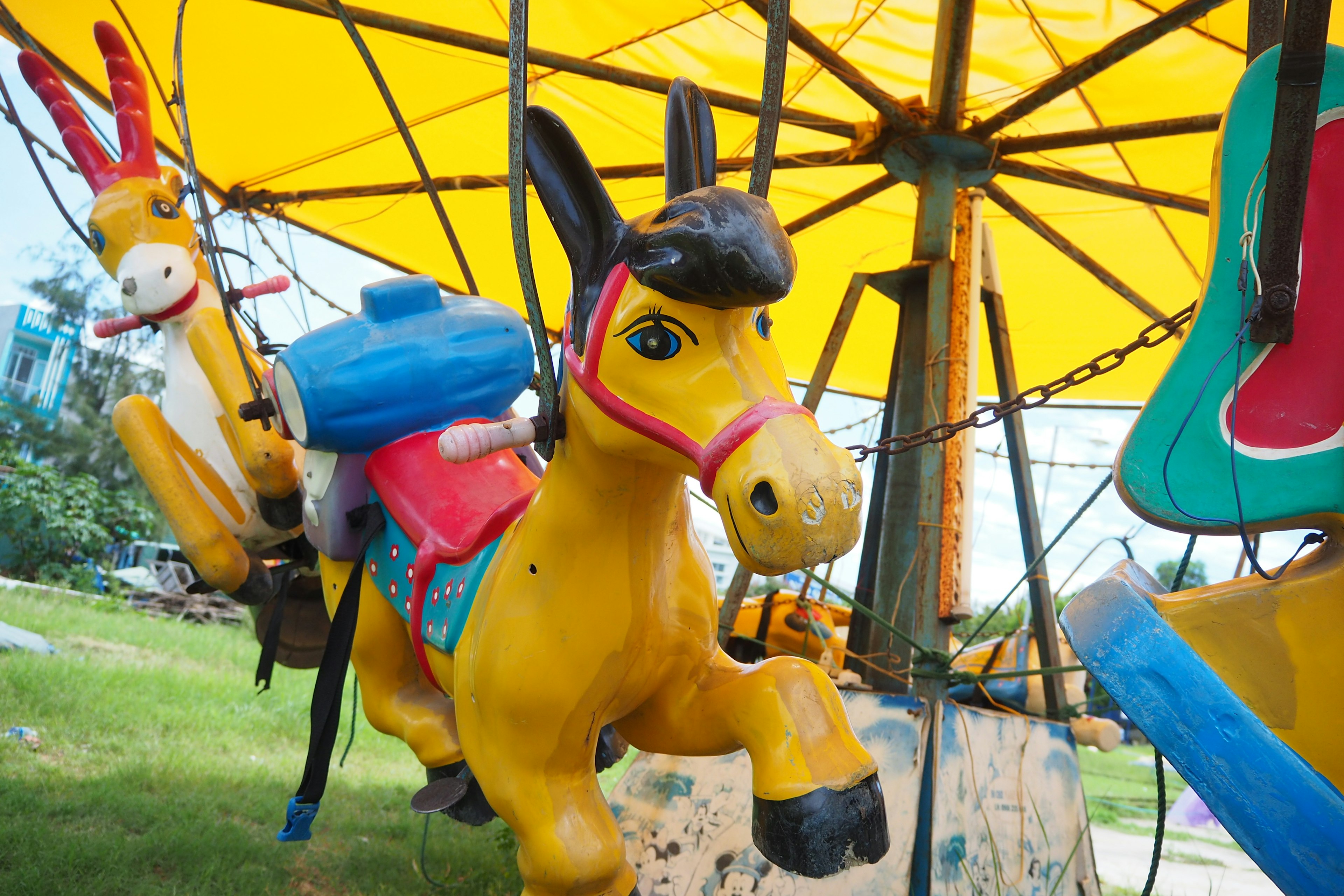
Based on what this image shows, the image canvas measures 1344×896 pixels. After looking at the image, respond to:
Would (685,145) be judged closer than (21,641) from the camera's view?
Yes

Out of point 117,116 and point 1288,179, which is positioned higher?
point 117,116

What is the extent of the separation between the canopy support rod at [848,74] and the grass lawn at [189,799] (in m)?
2.52

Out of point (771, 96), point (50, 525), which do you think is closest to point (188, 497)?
point (771, 96)

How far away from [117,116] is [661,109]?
190 centimetres

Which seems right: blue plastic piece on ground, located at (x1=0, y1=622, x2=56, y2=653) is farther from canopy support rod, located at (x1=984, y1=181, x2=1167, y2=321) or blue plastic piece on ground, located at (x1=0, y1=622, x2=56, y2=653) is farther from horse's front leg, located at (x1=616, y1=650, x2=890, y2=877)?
canopy support rod, located at (x1=984, y1=181, x2=1167, y2=321)

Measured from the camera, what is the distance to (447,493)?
1.60 metres

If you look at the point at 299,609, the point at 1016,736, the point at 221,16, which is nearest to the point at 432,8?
the point at 221,16

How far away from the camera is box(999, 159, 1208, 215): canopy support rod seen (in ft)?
10.6

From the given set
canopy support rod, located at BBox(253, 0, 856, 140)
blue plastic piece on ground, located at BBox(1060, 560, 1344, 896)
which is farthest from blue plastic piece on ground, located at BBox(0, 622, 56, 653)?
blue plastic piece on ground, located at BBox(1060, 560, 1344, 896)

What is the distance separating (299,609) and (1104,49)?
2.76m

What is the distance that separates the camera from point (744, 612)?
4.62 metres

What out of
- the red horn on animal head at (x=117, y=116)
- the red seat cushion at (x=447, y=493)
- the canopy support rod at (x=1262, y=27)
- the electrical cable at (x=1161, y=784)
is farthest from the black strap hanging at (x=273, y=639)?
the canopy support rod at (x=1262, y=27)

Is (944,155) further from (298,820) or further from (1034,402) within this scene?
(298,820)

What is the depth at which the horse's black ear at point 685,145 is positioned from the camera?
1.21 m
